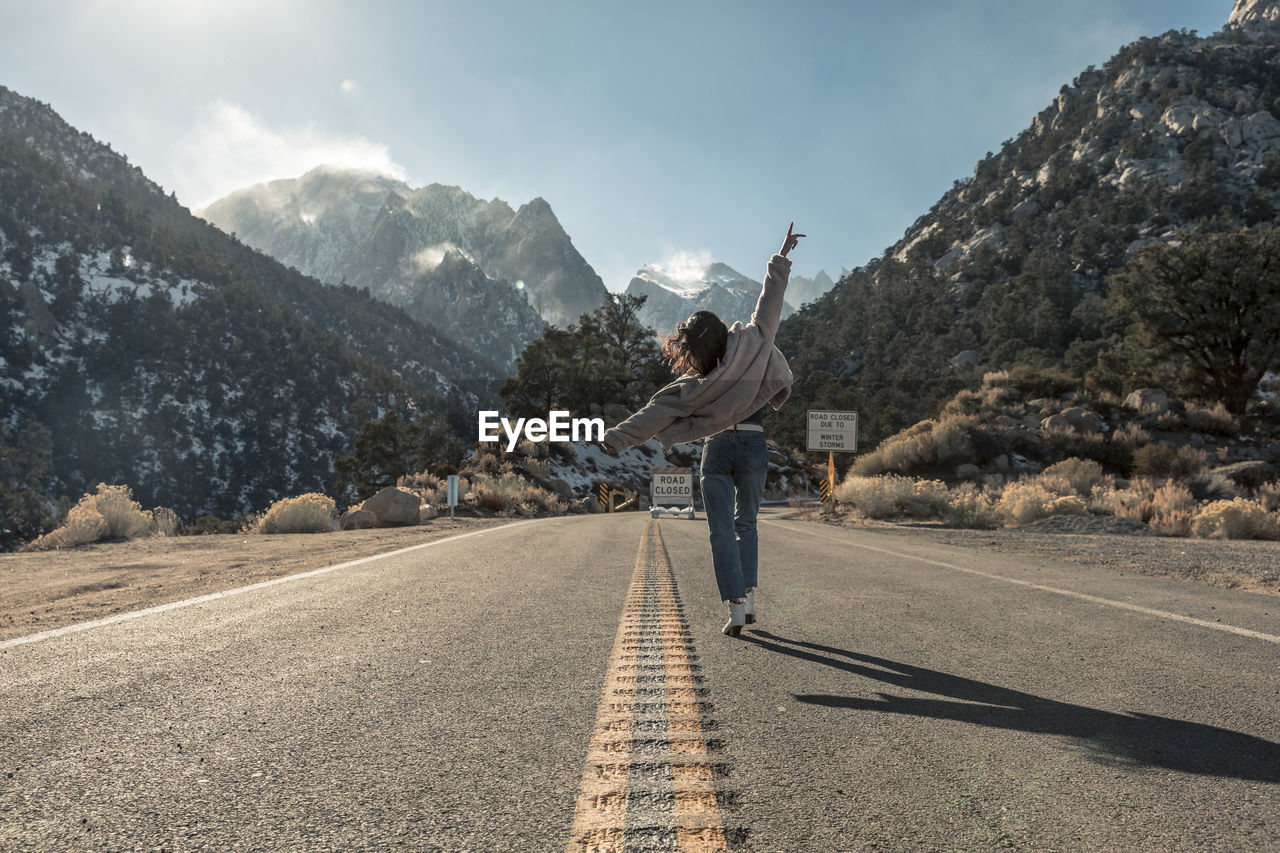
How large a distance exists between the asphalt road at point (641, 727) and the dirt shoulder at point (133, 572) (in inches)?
26.9

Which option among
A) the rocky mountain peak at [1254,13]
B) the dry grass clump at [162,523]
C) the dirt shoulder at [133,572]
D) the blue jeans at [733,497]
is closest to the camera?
the blue jeans at [733,497]

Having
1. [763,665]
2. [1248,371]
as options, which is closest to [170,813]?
[763,665]

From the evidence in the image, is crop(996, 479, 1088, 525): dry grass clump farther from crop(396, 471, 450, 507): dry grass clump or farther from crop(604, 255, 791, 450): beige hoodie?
crop(396, 471, 450, 507): dry grass clump

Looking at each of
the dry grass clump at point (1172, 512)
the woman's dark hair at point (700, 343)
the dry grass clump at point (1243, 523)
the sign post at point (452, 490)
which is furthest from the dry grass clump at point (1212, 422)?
the woman's dark hair at point (700, 343)

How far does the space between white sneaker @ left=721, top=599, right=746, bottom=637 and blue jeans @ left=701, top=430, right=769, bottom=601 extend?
0.21 feet

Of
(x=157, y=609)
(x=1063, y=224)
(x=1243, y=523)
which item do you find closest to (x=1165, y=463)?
(x=1243, y=523)

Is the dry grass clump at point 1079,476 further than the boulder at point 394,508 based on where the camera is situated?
No

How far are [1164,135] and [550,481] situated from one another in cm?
10352

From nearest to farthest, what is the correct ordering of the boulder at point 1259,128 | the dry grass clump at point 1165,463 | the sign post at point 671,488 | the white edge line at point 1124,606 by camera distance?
the white edge line at point 1124,606 → the dry grass clump at point 1165,463 → the sign post at point 671,488 → the boulder at point 1259,128

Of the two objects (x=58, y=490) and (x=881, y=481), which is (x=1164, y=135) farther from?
(x=58, y=490)

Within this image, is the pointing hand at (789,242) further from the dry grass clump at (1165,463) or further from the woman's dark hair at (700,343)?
the dry grass clump at (1165,463)

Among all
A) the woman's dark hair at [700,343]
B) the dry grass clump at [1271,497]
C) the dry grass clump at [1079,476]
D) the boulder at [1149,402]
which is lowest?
the dry grass clump at [1271,497]

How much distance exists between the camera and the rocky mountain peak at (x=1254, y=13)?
431 ft

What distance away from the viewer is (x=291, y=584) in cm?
544
